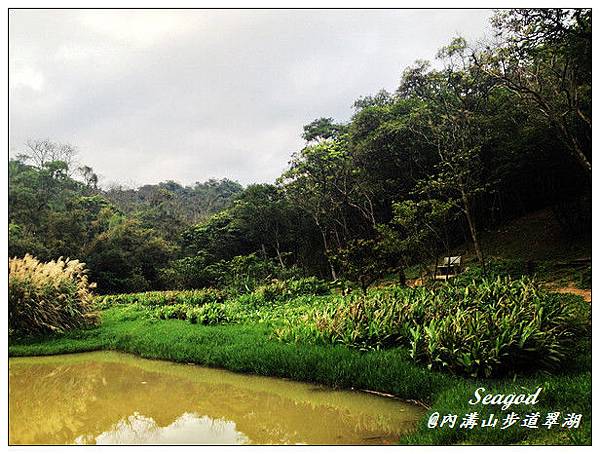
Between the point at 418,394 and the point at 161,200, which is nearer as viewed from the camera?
the point at 418,394

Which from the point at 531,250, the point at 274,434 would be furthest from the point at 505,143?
the point at 274,434

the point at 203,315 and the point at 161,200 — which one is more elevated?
the point at 161,200

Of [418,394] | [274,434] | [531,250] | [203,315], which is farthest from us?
[531,250]

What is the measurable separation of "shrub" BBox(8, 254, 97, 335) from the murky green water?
63cm

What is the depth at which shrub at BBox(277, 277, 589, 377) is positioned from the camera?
4.73 m

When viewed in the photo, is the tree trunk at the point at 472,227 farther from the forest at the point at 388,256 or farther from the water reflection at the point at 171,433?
the water reflection at the point at 171,433

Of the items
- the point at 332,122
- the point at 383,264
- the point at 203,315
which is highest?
the point at 332,122

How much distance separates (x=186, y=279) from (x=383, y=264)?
13.8 feet

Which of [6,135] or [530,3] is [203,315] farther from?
[530,3]

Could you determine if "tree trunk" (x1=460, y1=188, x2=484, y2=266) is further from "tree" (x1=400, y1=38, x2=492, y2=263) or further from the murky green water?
the murky green water

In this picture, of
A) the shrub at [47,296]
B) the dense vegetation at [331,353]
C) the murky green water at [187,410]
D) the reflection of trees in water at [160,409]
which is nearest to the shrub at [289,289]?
the dense vegetation at [331,353]

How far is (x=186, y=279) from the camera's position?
10508mm

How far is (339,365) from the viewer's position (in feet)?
17.1

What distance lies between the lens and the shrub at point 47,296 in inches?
234
